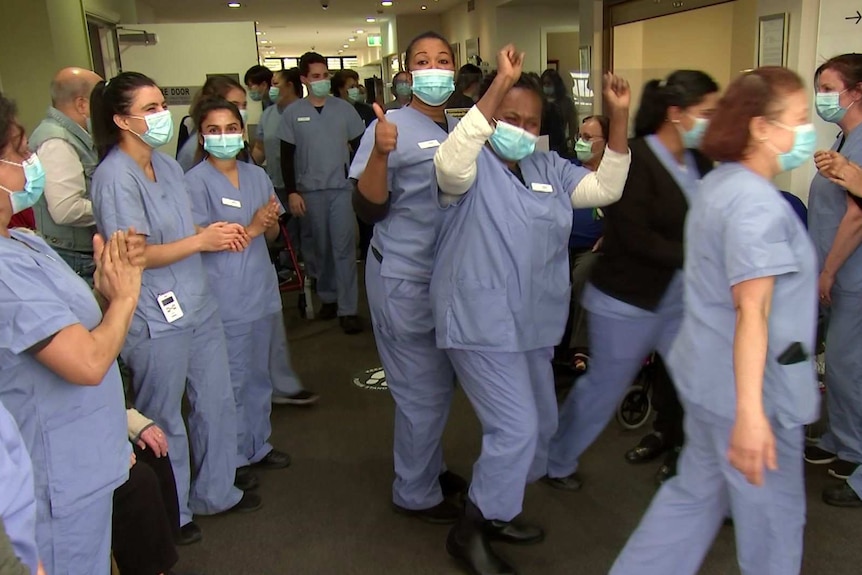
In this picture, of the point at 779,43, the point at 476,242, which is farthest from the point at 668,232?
the point at 779,43

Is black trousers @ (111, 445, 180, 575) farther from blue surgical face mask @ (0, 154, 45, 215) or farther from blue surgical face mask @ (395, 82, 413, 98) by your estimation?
blue surgical face mask @ (395, 82, 413, 98)

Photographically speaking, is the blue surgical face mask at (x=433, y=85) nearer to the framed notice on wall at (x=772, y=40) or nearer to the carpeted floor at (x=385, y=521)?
the carpeted floor at (x=385, y=521)

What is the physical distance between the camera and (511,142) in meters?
1.92

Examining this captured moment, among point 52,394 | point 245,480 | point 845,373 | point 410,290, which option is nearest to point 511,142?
point 410,290

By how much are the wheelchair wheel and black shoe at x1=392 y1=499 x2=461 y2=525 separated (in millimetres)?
919

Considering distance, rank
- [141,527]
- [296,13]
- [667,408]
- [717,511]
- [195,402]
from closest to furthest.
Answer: [717,511]
[141,527]
[195,402]
[667,408]
[296,13]

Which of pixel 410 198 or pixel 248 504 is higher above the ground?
pixel 410 198

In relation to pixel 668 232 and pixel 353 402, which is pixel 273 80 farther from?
pixel 668 232

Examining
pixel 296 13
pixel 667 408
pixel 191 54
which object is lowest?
pixel 667 408

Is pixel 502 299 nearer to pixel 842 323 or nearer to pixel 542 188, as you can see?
pixel 542 188

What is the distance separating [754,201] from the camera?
55.2 inches

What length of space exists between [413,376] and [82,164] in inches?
57.2

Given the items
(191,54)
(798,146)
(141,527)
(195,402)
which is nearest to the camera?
(798,146)

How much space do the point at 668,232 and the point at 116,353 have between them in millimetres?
1576
